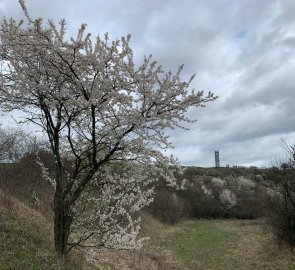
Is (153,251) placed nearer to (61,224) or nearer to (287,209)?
(287,209)

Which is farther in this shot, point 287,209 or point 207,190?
point 207,190

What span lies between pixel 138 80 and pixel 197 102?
1.43 metres

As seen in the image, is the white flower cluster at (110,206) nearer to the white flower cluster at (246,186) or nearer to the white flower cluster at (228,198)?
the white flower cluster at (228,198)

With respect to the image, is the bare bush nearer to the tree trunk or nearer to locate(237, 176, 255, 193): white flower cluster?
the tree trunk

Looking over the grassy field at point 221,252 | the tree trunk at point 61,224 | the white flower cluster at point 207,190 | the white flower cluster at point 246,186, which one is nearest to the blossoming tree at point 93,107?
the tree trunk at point 61,224

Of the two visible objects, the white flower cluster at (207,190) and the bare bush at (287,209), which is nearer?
the bare bush at (287,209)

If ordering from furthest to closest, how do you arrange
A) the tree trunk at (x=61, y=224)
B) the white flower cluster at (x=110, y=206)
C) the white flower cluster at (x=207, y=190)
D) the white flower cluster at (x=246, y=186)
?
the white flower cluster at (x=246, y=186) → the white flower cluster at (x=207, y=190) → the white flower cluster at (x=110, y=206) → the tree trunk at (x=61, y=224)

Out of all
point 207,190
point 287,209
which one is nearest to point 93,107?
point 287,209

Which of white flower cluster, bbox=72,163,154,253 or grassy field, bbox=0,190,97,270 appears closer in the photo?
grassy field, bbox=0,190,97,270

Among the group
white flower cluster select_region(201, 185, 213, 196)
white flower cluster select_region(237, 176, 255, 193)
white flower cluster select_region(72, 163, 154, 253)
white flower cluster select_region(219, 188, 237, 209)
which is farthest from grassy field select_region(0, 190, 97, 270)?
white flower cluster select_region(237, 176, 255, 193)

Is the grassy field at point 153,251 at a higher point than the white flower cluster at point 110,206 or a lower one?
lower

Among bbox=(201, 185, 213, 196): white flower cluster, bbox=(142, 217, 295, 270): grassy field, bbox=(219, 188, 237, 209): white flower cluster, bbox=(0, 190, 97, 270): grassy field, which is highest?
bbox=(201, 185, 213, 196): white flower cluster

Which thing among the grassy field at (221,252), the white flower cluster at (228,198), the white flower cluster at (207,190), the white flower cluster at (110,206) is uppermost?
the white flower cluster at (207,190)

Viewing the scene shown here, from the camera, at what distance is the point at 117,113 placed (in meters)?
9.18
